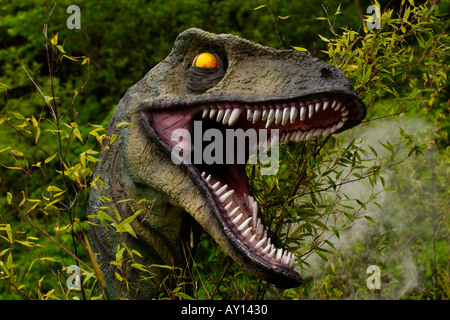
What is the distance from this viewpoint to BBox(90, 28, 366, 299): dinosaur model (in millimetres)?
1954

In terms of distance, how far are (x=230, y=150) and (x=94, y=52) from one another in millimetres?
5988

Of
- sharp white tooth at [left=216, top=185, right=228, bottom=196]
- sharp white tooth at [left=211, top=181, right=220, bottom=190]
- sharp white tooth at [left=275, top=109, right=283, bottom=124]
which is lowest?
sharp white tooth at [left=216, top=185, right=228, bottom=196]

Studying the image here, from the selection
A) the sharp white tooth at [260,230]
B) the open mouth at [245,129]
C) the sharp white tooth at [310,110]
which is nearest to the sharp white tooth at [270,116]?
the open mouth at [245,129]

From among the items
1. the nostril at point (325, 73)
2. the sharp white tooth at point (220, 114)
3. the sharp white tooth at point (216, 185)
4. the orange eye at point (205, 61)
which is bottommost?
the sharp white tooth at point (216, 185)

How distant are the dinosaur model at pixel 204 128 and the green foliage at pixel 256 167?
4.7 inches

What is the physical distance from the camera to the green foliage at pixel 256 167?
2.27 metres

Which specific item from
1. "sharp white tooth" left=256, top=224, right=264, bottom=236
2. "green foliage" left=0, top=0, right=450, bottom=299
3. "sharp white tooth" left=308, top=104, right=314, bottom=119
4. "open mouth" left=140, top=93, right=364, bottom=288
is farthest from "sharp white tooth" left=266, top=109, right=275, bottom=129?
"green foliage" left=0, top=0, right=450, bottom=299

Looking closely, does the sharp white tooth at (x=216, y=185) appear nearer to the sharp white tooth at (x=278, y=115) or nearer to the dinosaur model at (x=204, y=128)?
the dinosaur model at (x=204, y=128)

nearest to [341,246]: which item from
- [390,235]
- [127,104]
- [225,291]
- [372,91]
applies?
[390,235]

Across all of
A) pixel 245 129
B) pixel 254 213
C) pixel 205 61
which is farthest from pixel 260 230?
pixel 205 61

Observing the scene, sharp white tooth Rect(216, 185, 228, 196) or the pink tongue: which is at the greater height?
the pink tongue

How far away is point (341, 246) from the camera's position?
5262 millimetres

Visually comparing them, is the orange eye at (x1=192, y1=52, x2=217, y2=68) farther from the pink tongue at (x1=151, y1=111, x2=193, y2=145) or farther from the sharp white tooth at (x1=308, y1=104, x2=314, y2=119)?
the sharp white tooth at (x1=308, y1=104, x2=314, y2=119)

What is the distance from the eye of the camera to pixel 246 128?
7.47 feet
